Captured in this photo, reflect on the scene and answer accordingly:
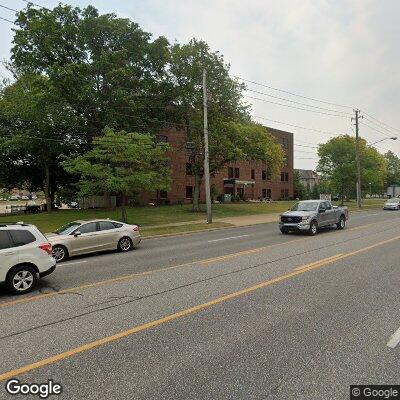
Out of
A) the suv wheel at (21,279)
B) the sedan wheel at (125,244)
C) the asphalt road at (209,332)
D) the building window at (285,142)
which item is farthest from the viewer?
the building window at (285,142)

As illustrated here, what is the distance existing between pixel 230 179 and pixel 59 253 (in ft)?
155

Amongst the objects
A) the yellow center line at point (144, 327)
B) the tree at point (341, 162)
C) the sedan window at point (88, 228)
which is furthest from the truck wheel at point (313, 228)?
the tree at point (341, 162)

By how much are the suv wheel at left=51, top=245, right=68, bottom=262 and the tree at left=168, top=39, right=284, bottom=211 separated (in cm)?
2256

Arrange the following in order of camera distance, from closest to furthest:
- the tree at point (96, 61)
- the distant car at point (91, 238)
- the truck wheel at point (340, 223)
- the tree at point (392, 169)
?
the distant car at point (91, 238), the truck wheel at point (340, 223), the tree at point (96, 61), the tree at point (392, 169)

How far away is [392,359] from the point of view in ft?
14.7

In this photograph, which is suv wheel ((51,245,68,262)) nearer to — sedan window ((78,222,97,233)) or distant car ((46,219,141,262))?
distant car ((46,219,141,262))

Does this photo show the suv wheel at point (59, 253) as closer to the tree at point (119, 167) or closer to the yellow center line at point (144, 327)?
the yellow center line at point (144, 327)

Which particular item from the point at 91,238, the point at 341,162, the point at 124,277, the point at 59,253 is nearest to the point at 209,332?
the point at 124,277

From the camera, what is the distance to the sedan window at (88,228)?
13.8 meters

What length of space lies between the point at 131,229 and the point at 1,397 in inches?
453

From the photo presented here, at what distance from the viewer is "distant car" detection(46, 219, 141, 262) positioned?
13.0m

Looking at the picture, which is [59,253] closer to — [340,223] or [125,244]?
[125,244]

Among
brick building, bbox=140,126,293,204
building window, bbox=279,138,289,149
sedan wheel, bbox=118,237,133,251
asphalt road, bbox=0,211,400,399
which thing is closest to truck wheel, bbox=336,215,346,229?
asphalt road, bbox=0,211,400,399

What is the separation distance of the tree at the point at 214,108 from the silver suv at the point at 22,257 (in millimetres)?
26136
